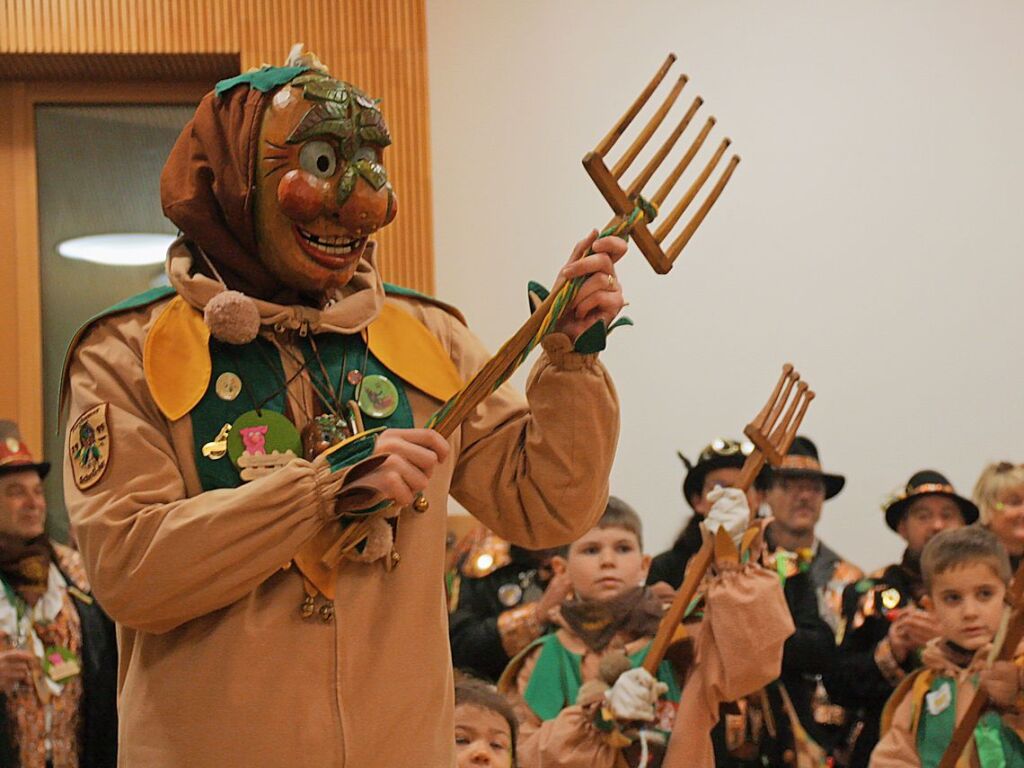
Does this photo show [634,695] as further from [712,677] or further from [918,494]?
[918,494]

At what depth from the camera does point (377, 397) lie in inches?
82.4

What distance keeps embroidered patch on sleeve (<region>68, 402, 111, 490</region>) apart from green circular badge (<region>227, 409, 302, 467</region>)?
0.52ft

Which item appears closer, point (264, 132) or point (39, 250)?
point (264, 132)

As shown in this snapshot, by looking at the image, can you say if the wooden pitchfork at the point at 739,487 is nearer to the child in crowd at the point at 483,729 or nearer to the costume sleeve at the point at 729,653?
the costume sleeve at the point at 729,653

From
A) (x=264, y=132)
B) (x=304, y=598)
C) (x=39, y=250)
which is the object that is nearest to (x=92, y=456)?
(x=304, y=598)

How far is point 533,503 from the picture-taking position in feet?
6.99

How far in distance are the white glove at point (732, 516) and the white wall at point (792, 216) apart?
197 cm

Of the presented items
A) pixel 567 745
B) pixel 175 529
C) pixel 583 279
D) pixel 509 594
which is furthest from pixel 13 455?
pixel 583 279

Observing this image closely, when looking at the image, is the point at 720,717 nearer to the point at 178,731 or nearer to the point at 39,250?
the point at 178,731

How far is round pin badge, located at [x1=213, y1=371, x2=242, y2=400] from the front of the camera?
202cm

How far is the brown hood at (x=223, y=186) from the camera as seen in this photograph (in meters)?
2.09

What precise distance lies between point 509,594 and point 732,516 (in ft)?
2.89

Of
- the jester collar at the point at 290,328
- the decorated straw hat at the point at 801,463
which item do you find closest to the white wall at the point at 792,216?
the decorated straw hat at the point at 801,463

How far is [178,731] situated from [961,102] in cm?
481
